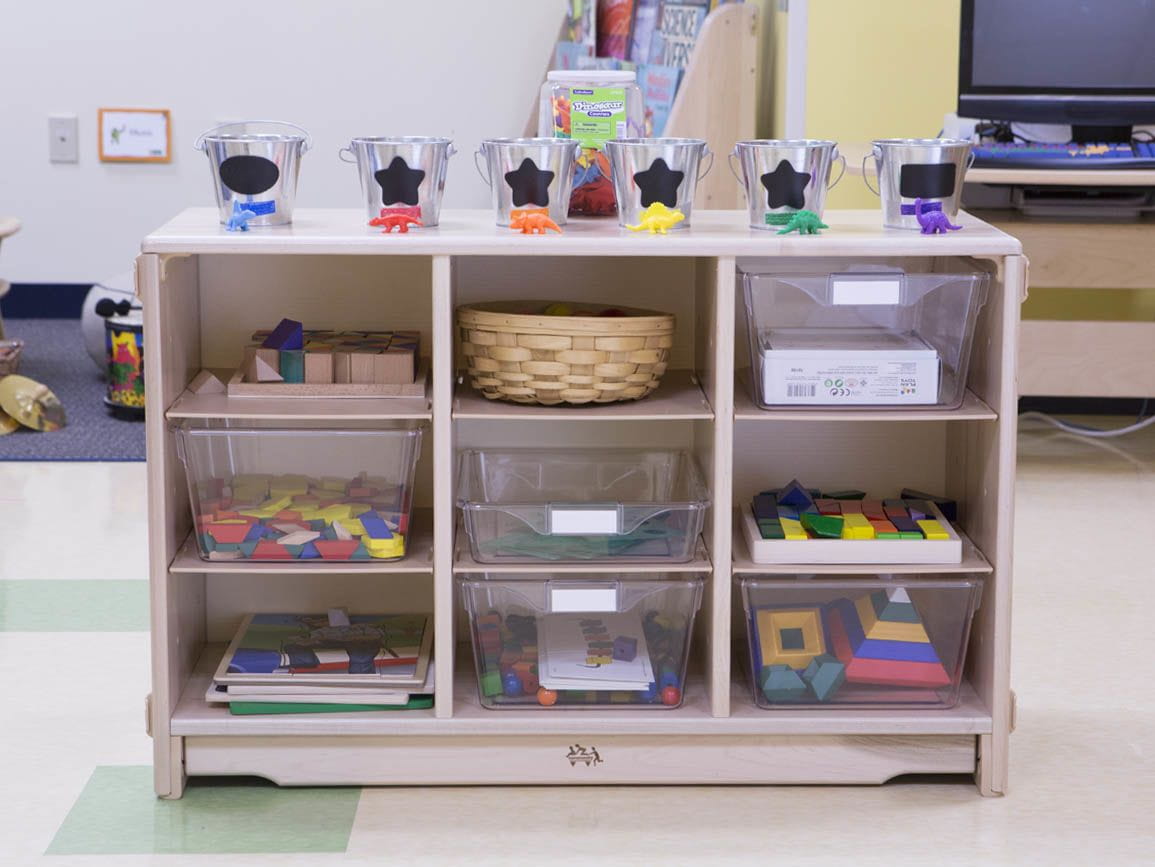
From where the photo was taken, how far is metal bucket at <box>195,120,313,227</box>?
1825mm

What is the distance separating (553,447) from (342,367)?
36cm

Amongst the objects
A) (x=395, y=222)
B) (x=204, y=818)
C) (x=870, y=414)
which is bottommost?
(x=204, y=818)

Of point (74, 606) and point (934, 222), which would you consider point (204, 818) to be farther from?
point (934, 222)

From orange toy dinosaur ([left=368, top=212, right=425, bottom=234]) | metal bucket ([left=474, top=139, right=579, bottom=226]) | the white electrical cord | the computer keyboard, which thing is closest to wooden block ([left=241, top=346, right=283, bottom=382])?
orange toy dinosaur ([left=368, top=212, right=425, bottom=234])

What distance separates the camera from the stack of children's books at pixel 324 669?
1.92 meters

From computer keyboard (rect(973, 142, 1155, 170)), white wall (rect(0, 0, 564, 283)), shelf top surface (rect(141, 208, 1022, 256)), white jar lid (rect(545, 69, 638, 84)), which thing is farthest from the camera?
white wall (rect(0, 0, 564, 283))

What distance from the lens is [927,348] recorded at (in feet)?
6.16

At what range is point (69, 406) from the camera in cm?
393

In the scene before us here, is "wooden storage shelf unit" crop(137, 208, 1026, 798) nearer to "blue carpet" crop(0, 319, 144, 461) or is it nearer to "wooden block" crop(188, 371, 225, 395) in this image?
"wooden block" crop(188, 371, 225, 395)

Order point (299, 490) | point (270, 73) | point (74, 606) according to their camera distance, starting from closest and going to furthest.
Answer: point (299, 490) → point (74, 606) → point (270, 73)

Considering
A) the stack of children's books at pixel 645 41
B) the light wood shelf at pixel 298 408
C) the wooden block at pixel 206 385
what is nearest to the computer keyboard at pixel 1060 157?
the stack of children's books at pixel 645 41

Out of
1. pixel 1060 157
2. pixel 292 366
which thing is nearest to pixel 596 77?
pixel 292 366

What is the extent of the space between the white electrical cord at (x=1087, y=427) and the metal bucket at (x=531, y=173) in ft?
7.27

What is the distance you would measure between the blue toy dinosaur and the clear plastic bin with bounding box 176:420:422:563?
250mm
